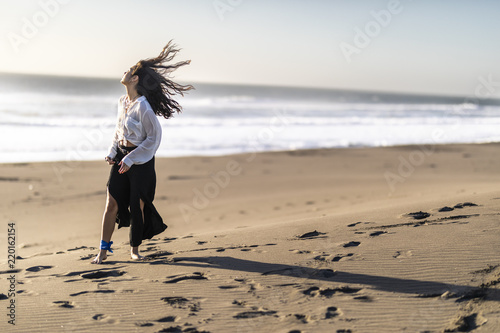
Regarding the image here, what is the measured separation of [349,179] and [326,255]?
7377mm

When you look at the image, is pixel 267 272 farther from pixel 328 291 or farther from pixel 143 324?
pixel 143 324

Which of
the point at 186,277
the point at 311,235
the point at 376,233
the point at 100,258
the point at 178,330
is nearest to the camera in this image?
the point at 178,330

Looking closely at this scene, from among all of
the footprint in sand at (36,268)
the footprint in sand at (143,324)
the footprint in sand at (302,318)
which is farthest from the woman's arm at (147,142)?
the footprint in sand at (302,318)

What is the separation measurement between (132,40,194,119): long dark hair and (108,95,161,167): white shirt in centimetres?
16

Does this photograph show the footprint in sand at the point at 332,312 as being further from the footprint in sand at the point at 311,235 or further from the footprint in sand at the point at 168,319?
the footprint in sand at the point at 311,235

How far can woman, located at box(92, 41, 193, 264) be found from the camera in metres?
4.64

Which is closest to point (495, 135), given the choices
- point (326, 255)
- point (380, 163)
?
point (380, 163)

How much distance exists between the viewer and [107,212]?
15.8ft

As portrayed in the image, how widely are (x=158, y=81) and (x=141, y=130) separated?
0.56m

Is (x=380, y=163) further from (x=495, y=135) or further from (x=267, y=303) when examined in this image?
(x=495, y=135)

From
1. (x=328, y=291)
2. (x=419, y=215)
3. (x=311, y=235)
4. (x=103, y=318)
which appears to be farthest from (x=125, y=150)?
(x=419, y=215)

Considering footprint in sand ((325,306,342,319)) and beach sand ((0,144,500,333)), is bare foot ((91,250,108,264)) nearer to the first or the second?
beach sand ((0,144,500,333))

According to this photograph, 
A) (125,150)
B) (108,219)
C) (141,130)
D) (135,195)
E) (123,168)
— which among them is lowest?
(108,219)

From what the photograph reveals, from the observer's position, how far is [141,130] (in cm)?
465
